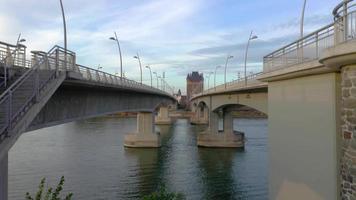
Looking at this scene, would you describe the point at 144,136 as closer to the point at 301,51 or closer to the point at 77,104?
the point at 77,104

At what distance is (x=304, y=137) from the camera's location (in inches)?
615

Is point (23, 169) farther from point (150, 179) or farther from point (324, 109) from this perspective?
point (324, 109)

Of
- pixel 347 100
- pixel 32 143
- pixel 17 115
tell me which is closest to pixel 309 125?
pixel 347 100

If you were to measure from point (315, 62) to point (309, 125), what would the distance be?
7.53 feet

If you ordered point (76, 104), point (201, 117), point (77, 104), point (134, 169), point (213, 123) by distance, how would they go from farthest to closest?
Answer: 1. point (201, 117)
2. point (213, 123)
3. point (134, 169)
4. point (77, 104)
5. point (76, 104)

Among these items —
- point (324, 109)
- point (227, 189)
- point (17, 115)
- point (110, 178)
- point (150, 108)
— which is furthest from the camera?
point (150, 108)

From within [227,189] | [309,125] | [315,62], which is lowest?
[227,189]

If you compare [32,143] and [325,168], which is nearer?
[325,168]

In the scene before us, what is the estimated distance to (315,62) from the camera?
46.3 feet

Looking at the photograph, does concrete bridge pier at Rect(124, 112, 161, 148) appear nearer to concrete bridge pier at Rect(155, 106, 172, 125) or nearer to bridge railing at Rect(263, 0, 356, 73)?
bridge railing at Rect(263, 0, 356, 73)

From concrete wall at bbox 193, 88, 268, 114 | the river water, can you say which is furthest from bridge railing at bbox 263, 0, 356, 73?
the river water

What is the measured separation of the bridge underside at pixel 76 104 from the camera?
18.8 m

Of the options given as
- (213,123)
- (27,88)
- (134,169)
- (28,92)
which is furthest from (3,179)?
(213,123)

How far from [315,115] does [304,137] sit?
1.18 meters
